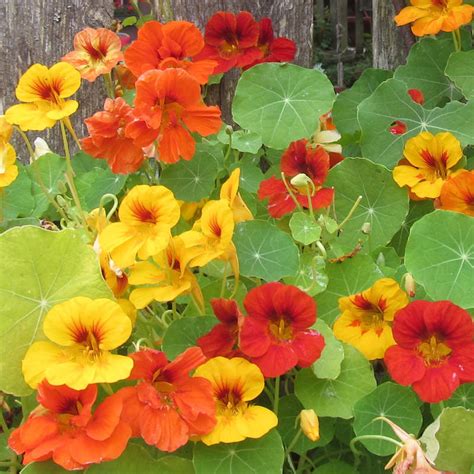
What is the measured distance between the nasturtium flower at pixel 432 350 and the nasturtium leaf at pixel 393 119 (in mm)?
582

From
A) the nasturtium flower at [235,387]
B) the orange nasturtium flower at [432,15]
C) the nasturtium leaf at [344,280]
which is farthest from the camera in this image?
the orange nasturtium flower at [432,15]

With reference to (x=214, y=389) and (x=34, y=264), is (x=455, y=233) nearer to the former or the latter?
(x=214, y=389)

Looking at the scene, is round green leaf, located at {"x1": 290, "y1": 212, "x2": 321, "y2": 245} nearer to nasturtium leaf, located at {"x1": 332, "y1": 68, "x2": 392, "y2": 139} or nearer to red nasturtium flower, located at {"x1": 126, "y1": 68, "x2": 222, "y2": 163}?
red nasturtium flower, located at {"x1": 126, "y1": 68, "x2": 222, "y2": 163}

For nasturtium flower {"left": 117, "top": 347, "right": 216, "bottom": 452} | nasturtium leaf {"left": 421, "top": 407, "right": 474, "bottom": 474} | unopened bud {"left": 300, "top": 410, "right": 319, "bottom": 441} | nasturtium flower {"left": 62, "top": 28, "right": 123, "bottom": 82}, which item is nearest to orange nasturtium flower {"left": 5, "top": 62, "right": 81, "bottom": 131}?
nasturtium flower {"left": 62, "top": 28, "right": 123, "bottom": 82}

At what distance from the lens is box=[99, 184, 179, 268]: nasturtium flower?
1.14m

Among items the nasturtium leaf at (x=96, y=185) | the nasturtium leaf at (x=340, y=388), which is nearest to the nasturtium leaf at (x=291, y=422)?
the nasturtium leaf at (x=340, y=388)

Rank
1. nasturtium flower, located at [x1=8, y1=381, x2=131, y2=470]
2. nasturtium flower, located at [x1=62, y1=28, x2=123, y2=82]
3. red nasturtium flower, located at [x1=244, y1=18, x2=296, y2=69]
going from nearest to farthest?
nasturtium flower, located at [x1=8, y1=381, x2=131, y2=470], nasturtium flower, located at [x1=62, y1=28, x2=123, y2=82], red nasturtium flower, located at [x1=244, y1=18, x2=296, y2=69]

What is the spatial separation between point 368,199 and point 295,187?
19 centimetres

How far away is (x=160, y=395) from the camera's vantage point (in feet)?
3.39

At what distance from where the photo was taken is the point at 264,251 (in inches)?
50.9

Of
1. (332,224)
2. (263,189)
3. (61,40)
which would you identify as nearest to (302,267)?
(332,224)

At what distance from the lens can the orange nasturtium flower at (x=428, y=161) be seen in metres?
1.48

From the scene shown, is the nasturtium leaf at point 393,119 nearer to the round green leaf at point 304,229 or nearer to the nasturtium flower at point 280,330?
the round green leaf at point 304,229

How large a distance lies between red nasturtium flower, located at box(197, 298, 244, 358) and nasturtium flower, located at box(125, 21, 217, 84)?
49 centimetres
